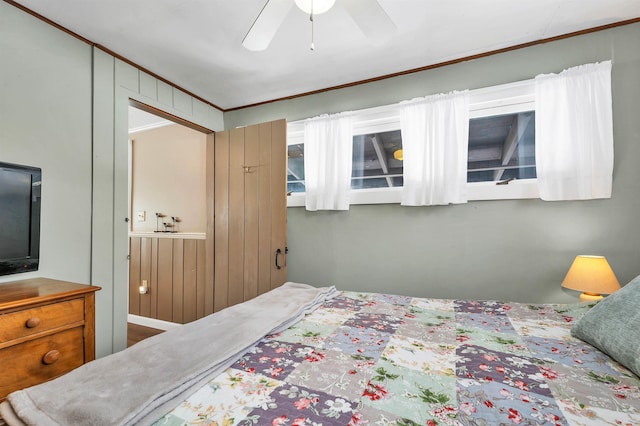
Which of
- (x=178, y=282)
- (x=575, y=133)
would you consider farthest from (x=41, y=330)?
(x=575, y=133)

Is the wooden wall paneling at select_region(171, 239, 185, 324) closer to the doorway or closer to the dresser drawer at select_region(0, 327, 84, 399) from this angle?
the doorway

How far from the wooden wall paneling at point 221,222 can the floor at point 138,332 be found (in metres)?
0.89

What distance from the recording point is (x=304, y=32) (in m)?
1.97

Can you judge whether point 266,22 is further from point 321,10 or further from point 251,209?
point 251,209

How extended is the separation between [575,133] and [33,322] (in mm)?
3283

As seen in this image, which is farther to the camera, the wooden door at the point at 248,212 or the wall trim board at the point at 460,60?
the wooden door at the point at 248,212

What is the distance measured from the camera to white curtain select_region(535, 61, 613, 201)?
6.16 ft

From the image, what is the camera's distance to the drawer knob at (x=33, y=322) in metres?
1.33

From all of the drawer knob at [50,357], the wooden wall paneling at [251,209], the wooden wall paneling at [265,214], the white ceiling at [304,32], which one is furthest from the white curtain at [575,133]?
the drawer knob at [50,357]

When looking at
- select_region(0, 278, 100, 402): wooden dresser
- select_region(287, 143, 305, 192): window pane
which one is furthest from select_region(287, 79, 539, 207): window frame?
select_region(0, 278, 100, 402): wooden dresser

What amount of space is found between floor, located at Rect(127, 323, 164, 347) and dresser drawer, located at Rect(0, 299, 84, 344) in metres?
1.78

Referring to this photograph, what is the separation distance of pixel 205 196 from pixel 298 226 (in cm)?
121

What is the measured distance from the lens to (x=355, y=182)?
2.71 m

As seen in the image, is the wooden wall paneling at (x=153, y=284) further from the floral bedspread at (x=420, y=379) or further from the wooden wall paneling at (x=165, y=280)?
the floral bedspread at (x=420, y=379)
